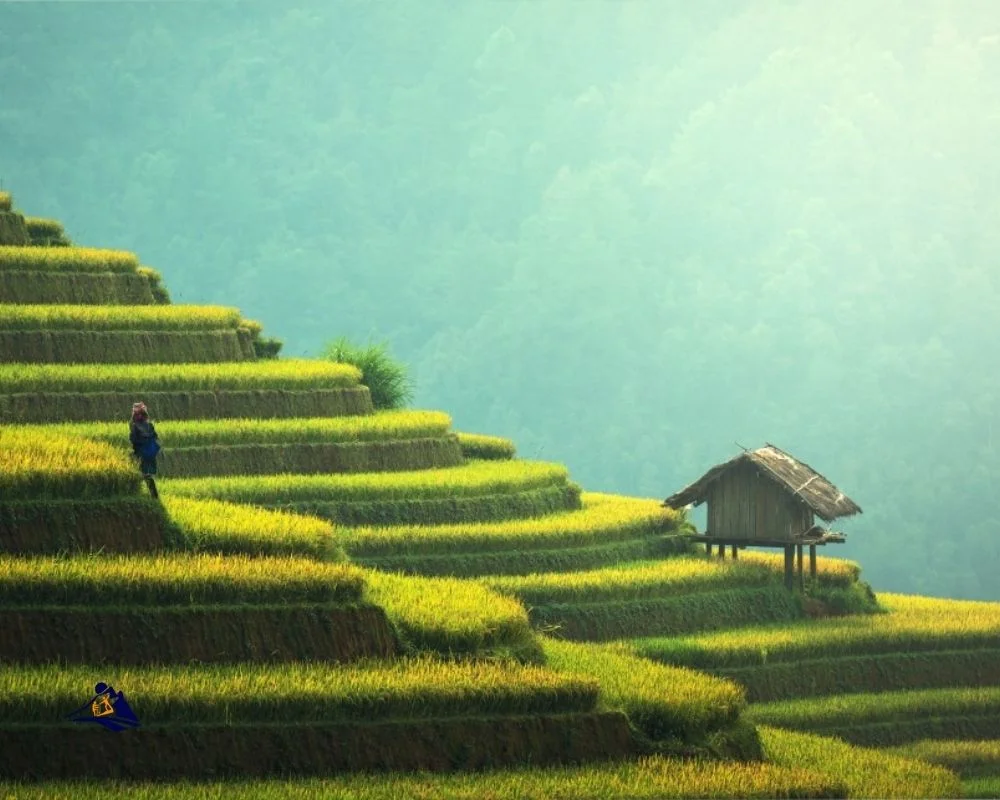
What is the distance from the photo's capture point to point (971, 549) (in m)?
107

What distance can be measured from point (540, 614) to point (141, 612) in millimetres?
11232

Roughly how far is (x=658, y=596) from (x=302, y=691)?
13.9 metres

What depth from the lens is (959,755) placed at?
34812 millimetres

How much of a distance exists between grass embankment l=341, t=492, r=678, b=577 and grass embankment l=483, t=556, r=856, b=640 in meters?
0.43

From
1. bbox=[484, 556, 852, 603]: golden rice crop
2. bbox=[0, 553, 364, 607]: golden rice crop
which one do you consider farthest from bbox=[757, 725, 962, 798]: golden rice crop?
bbox=[0, 553, 364, 607]: golden rice crop

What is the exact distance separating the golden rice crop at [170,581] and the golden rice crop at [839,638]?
975cm

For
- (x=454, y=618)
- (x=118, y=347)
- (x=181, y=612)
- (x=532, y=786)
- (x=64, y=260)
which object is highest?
(x=64, y=260)

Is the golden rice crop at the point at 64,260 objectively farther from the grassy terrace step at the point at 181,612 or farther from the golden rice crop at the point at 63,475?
the grassy terrace step at the point at 181,612

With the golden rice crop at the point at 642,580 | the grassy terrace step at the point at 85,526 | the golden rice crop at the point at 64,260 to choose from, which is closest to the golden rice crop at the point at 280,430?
the golden rice crop at the point at 642,580

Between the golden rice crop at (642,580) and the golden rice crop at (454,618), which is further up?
the golden rice crop at (642,580)

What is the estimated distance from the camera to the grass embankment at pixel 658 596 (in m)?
35.5

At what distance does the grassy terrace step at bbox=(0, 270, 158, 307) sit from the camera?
40062 mm

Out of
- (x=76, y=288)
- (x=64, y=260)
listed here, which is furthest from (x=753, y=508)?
(x=64, y=260)

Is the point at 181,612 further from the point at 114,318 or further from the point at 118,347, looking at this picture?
the point at 114,318
